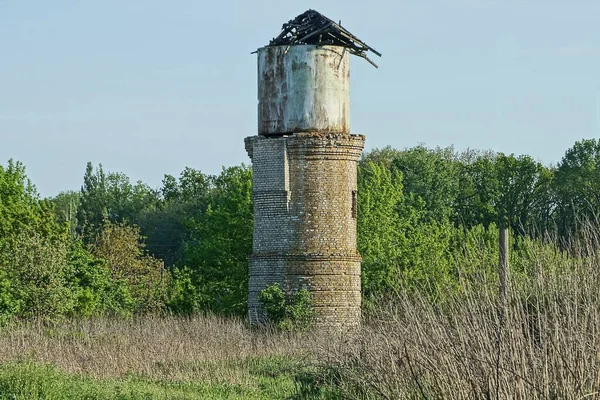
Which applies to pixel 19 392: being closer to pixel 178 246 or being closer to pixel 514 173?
pixel 514 173

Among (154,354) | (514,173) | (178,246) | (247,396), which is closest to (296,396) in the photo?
(247,396)

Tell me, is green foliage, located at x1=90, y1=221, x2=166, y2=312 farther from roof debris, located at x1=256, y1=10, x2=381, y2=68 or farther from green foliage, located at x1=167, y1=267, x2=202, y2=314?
roof debris, located at x1=256, y1=10, x2=381, y2=68

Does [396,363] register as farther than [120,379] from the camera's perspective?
No

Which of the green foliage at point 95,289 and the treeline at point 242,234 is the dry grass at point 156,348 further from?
the green foliage at point 95,289

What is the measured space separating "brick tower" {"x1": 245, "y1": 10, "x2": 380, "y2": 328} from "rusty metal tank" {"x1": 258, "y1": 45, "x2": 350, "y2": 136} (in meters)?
0.02

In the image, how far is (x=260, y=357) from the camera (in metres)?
23.3

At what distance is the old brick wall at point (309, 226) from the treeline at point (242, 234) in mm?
1130

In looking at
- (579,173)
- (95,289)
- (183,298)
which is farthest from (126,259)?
(579,173)

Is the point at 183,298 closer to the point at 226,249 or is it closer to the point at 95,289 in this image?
the point at 95,289

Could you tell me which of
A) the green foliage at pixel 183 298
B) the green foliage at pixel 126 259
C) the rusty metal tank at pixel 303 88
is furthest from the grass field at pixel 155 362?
the green foliage at pixel 126 259

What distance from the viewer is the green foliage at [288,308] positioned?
28516 mm

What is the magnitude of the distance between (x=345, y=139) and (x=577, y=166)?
1213 inches

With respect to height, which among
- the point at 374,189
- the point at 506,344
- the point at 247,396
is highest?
the point at 374,189

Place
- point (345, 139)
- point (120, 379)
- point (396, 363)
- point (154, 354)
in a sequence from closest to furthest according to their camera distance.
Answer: point (396, 363) → point (120, 379) → point (154, 354) → point (345, 139)
